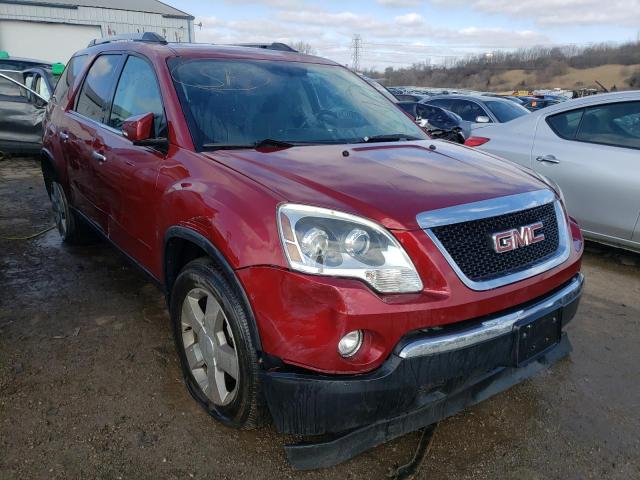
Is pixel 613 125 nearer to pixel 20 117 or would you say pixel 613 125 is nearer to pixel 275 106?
pixel 275 106

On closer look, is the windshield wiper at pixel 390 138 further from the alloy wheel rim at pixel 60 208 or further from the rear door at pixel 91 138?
the alloy wheel rim at pixel 60 208

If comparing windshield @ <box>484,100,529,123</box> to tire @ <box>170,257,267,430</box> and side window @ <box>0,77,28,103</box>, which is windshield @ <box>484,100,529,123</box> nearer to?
side window @ <box>0,77,28,103</box>

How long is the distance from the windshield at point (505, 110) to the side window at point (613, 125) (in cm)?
548

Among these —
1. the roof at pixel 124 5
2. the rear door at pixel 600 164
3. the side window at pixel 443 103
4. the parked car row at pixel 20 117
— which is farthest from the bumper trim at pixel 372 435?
the roof at pixel 124 5

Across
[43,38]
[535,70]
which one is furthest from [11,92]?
[535,70]

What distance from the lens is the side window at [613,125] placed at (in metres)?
4.40

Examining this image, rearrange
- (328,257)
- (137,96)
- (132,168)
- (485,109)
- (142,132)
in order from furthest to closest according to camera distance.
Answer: (485,109)
(137,96)
(132,168)
(142,132)
(328,257)

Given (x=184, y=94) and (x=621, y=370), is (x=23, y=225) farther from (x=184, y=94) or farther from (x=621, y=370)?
(x=621, y=370)

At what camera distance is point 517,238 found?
2.19 meters

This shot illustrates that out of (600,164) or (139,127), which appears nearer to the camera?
(139,127)

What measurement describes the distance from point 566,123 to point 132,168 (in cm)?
392

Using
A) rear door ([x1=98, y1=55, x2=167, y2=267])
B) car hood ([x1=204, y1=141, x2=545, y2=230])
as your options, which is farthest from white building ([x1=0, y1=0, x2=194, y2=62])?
car hood ([x1=204, y1=141, x2=545, y2=230])

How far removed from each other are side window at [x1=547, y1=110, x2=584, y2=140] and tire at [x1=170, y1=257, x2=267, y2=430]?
387 centimetres

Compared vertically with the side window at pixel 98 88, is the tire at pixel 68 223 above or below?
below
